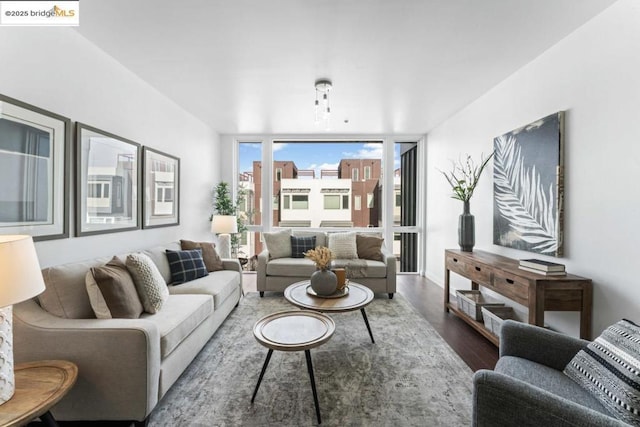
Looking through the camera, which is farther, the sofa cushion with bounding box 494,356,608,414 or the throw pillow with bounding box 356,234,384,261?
the throw pillow with bounding box 356,234,384,261

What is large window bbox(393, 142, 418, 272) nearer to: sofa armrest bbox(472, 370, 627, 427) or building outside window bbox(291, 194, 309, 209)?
building outside window bbox(291, 194, 309, 209)

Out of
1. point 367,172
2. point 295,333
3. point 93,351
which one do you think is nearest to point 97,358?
point 93,351

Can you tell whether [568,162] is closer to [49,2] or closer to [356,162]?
[356,162]

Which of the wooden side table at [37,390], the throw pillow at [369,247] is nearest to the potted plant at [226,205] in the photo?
the throw pillow at [369,247]

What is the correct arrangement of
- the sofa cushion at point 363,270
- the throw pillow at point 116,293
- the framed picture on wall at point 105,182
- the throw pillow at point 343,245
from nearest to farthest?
the throw pillow at point 116,293 < the framed picture on wall at point 105,182 < the sofa cushion at point 363,270 < the throw pillow at point 343,245

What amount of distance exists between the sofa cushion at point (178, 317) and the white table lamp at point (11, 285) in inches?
26.5

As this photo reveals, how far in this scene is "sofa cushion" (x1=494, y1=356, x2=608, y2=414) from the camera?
1188mm

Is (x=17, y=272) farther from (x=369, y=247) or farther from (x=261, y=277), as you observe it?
(x=369, y=247)

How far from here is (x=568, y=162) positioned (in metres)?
2.17

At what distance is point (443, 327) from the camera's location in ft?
9.60

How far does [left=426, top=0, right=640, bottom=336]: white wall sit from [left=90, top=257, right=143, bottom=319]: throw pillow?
10.9 feet

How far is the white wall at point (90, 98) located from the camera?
177cm

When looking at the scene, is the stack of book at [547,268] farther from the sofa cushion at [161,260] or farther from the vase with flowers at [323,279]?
the sofa cushion at [161,260]

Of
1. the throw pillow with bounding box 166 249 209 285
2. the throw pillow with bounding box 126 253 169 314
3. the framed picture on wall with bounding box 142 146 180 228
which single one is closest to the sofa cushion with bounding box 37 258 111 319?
the throw pillow with bounding box 126 253 169 314
